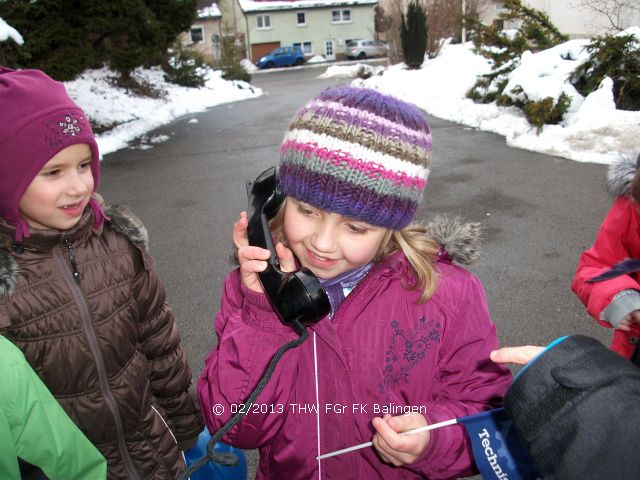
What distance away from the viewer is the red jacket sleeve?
6.64 ft

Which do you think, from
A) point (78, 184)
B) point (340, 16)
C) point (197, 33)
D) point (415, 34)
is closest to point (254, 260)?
point (78, 184)

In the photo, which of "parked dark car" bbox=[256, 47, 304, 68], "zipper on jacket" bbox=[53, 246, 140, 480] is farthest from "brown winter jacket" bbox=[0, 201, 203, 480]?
"parked dark car" bbox=[256, 47, 304, 68]

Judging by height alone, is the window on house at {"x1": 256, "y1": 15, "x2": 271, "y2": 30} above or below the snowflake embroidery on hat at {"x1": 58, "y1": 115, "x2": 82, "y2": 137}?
above

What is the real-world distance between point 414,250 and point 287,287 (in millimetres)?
455

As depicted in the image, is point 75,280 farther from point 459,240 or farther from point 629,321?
point 629,321

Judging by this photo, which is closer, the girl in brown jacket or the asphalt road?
the girl in brown jacket

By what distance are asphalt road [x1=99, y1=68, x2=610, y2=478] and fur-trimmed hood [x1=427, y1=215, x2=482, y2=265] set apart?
67.7 inches

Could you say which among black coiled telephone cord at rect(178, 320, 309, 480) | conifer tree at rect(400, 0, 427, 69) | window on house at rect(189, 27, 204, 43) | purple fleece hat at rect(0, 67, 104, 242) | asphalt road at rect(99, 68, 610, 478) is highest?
window on house at rect(189, 27, 204, 43)

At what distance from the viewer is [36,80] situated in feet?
5.93

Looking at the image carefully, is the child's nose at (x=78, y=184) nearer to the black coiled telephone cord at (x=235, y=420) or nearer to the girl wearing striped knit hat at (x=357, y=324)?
the girl wearing striped knit hat at (x=357, y=324)

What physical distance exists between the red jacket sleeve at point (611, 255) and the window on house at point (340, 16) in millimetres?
57149

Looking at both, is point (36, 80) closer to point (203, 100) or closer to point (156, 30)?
point (156, 30)

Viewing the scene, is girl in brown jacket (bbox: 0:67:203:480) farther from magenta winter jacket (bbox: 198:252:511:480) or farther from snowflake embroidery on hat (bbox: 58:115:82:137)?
magenta winter jacket (bbox: 198:252:511:480)

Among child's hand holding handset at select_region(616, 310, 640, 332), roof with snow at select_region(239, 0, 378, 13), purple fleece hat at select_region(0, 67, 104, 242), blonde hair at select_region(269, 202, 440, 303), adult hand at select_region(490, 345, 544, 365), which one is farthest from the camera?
roof with snow at select_region(239, 0, 378, 13)
